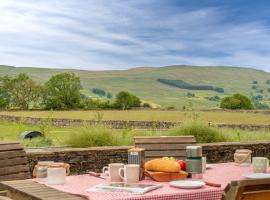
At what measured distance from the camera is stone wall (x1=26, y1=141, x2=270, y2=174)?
8414 millimetres

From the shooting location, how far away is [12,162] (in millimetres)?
6195

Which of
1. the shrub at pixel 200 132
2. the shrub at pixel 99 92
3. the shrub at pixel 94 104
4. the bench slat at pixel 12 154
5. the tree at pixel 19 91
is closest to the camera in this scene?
the bench slat at pixel 12 154

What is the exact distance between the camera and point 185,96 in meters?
122

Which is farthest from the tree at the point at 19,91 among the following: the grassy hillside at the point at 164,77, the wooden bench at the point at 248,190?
the wooden bench at the point at 248,190

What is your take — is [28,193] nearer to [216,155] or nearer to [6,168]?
[6,168]

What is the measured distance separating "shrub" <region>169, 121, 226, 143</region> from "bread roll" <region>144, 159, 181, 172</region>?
21.9 feet

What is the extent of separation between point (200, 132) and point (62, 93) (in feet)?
173

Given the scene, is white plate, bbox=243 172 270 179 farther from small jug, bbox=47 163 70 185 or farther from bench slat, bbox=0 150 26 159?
bench slat, bbox=0 150 26 159

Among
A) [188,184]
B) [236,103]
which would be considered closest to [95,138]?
[188,184]

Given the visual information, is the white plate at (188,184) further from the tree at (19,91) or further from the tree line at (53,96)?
the tree at (19,91)

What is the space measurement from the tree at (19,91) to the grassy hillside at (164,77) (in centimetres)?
4768

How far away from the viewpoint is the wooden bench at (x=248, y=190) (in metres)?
3.01

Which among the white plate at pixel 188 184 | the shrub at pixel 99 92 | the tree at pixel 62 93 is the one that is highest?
the shrub at pixel 99 92

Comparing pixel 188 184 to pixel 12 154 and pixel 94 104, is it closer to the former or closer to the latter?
pixel 12 154
